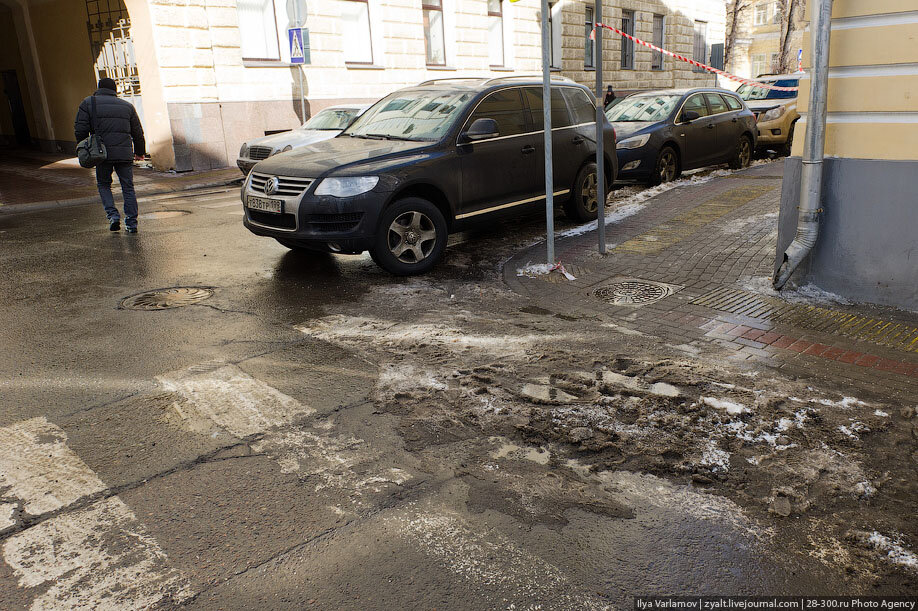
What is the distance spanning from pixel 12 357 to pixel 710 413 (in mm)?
4807

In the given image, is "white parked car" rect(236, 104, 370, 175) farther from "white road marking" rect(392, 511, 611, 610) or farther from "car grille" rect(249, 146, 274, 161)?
"white road marking" rect(392, 511, 611, 610)

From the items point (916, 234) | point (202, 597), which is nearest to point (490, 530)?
point (202, 597)

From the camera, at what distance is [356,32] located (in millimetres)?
20891

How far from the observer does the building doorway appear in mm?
25797

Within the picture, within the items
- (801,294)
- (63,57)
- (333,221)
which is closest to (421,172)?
(333,221)

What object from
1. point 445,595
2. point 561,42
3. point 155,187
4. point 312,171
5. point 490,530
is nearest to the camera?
point 445,595

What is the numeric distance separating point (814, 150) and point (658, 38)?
1187 inches

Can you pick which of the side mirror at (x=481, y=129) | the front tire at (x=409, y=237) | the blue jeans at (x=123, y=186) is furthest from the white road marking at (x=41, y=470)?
the blue jeans at (x=123, y=186)

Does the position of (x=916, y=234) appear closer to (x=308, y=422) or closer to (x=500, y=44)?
(x=308, y=422)

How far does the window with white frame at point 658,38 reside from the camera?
32.8 m

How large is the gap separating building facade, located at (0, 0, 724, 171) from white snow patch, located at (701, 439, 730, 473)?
54.2 feet

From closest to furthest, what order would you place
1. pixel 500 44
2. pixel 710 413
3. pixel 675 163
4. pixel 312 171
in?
pixel 710 413 < pixel 312 171 < pixel 675 163 < pixel 500 44

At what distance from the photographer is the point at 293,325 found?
19.2ft

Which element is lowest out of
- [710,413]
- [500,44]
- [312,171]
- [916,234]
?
[710,413]
